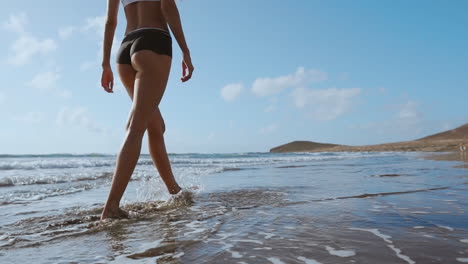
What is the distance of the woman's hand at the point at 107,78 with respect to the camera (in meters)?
3.10

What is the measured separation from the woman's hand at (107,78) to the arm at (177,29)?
60 cm

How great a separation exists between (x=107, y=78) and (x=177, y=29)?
72 centimetres

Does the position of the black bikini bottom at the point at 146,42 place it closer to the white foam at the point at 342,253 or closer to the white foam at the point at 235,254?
the white foam at the point at 235,254

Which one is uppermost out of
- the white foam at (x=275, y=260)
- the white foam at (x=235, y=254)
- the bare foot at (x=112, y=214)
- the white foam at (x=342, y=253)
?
the bare foot at (x=112, y=214)

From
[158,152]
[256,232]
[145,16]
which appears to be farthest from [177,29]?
[256,232]

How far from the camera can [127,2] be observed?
117 inches

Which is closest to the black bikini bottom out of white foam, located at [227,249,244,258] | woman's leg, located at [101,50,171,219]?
woman's leg, located at [101,50,171,219]

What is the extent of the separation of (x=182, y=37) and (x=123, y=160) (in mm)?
1074

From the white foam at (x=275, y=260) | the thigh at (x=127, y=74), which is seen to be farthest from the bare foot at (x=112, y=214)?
the white foam at (x=275, y=260)

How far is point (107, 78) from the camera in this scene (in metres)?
3.11

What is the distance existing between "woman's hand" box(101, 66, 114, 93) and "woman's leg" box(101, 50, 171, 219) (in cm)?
40

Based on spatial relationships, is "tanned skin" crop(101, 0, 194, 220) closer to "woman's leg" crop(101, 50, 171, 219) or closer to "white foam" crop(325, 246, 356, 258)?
"woman's leg" crop(101, 50, 171, 219)

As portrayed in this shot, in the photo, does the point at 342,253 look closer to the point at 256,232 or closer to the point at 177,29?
the point at 256,232

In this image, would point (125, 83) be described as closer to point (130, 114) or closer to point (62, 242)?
point (130, 114)
